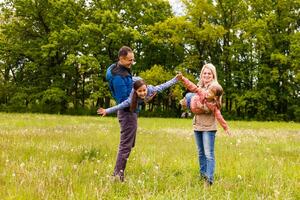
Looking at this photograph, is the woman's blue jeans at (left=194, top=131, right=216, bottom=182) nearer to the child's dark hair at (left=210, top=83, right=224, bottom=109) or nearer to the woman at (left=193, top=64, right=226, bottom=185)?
the woman at (left=193, top=64, right=226, bottom=185)

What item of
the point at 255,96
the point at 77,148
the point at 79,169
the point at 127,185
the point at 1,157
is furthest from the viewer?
the point at 255,96

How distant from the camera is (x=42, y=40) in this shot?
54.6m

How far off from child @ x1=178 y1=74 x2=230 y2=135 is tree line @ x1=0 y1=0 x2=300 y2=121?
41.9 metres

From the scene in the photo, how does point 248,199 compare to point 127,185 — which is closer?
point 248,199

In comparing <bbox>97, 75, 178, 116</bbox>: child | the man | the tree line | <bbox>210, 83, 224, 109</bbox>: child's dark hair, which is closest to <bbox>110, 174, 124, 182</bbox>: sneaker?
the man

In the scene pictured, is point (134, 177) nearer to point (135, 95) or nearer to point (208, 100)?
point (135, 95)

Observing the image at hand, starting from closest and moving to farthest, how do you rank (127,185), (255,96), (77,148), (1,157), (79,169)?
(127,185)
(79,169)
(1,157)
(77,148)
(255,96)

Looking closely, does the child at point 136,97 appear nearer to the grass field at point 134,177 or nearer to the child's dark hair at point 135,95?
the child's dark hair at point 135,95

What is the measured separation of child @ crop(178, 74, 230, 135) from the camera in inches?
288

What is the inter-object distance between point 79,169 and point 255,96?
4569 cm

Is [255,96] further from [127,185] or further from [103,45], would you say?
[127,185]

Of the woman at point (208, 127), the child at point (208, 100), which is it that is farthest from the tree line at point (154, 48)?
the child at point (208, 100)

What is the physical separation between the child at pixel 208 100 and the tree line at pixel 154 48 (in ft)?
137

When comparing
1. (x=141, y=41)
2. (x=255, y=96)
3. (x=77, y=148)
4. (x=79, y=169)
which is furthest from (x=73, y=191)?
(x=141, y=41)
